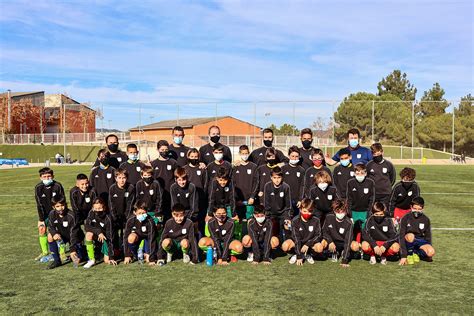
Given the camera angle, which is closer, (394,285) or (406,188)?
(394,285)

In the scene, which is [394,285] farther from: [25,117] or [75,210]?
[25,117]

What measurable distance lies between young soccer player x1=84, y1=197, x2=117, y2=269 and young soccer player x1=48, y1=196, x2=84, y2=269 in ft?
0.59

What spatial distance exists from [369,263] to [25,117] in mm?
56497

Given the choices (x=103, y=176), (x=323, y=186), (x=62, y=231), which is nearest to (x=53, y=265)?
(x=62, y=231)

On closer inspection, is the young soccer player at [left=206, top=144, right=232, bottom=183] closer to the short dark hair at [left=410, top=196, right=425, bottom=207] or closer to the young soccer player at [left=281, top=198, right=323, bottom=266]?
the young soccer player at [left=281, top=198, right=323, bottom=266]

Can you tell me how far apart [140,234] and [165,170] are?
1390mm

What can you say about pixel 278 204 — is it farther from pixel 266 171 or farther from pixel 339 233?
pixel 339 233

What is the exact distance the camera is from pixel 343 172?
22.9 ft

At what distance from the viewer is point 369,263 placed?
20.6 feet

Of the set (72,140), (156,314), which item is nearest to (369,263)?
(156,314)

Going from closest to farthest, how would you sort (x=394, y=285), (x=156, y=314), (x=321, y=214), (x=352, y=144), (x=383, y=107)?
(x=156, y=314)
(x=394, y=285)
(x=321, y=214)
(x=352, y=144)
(x=383, y=107)

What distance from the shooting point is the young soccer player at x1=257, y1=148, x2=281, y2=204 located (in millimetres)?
7199

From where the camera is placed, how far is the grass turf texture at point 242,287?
4516 mm

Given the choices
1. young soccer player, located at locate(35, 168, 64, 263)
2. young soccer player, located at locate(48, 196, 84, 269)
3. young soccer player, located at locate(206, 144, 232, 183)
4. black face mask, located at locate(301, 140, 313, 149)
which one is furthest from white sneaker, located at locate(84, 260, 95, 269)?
black face mask, located at locate(301, 140, 313, 149)
